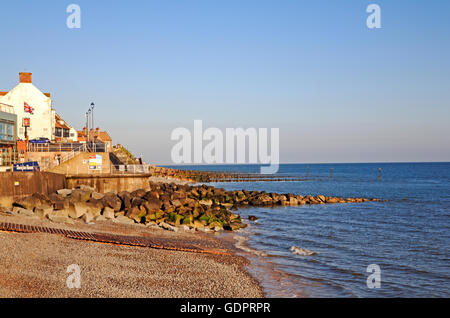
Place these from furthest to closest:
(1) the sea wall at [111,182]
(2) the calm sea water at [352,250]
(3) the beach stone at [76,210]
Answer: (1) the sea wall at [111,182]
(3) the beach stone at [76,210]
(2) the calm sea water at [352,250]

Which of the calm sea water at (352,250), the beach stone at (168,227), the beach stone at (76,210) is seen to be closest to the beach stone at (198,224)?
the beach stone at (168,227)

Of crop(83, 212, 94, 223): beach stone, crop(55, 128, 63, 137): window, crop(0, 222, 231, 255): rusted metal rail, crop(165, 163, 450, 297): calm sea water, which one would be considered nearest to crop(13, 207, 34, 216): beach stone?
crop(83, 212, 94, 223): beach stone

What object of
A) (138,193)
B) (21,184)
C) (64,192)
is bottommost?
(138,193)

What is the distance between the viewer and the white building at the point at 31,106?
52.0 m

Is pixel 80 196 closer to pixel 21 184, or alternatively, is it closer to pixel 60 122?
pixel 21 184

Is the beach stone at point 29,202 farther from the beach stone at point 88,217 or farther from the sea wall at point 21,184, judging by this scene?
the beach stone at point 88,217

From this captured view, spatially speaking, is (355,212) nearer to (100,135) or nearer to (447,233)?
(447,233)

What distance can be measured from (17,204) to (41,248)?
11.0 m

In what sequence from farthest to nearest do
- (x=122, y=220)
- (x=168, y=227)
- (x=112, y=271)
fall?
(x=122, y=220) < (x=168, y=227) < (x=112, y=271)

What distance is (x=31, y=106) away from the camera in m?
53.0

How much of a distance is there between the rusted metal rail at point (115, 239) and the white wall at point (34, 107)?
3580cm

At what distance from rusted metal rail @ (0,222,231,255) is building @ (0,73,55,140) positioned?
35.4 m

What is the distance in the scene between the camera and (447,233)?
96.8 ft

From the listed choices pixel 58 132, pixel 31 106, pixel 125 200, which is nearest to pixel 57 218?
pixel 125 200
